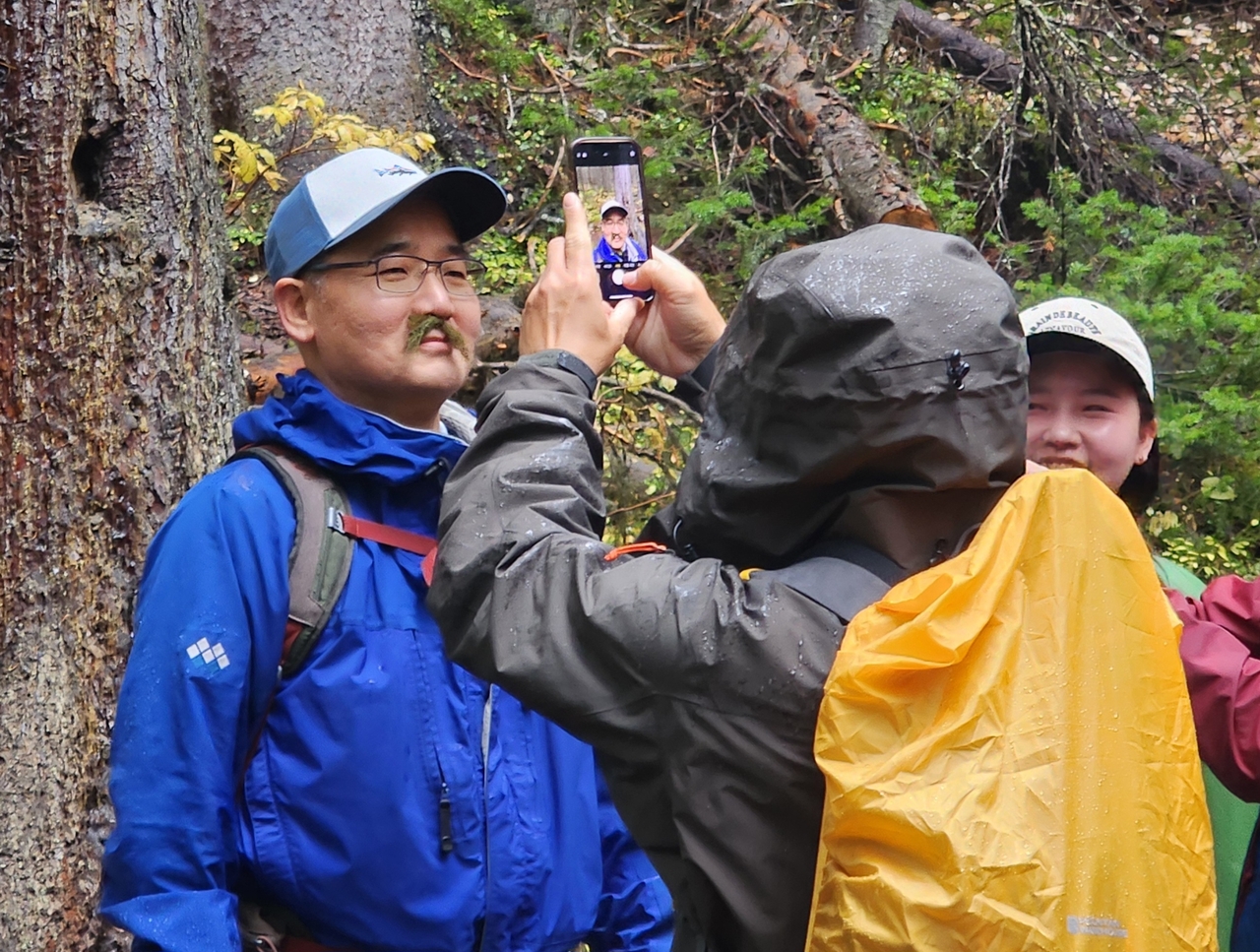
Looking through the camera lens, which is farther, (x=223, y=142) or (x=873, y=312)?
(x=223, y=142)

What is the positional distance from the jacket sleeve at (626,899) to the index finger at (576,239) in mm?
1096

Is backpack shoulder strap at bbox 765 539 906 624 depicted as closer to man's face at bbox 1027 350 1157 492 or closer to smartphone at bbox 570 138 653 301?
smartphone at bbox 570 138 653 301

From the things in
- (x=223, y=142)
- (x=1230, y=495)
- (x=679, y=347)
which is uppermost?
(x=223, y=142)

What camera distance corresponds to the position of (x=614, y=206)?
95.5 inches

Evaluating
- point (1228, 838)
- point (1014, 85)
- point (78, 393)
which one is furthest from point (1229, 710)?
point (1014, 85)

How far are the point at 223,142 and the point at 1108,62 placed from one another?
547cm

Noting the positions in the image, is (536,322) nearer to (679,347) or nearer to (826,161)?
(679,347)

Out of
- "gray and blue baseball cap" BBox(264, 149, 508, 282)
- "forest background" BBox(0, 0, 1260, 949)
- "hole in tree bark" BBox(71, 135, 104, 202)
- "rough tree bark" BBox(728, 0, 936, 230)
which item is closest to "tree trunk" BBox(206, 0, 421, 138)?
"forest background" BBox(0, 0, 1260, 949)

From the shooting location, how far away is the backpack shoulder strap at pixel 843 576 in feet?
5.43

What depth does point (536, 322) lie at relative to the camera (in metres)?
2.11

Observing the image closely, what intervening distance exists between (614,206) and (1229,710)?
144 centimetres

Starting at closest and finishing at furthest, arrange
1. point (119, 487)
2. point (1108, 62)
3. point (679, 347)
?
1. point (679, 347)
2. point (119, 487)
3. point (1108, 62)

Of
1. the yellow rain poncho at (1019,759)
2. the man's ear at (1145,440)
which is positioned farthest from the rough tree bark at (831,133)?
the yellow rain poncho at (1019,759)

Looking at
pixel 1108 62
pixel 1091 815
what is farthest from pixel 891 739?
pixel 1108 62
